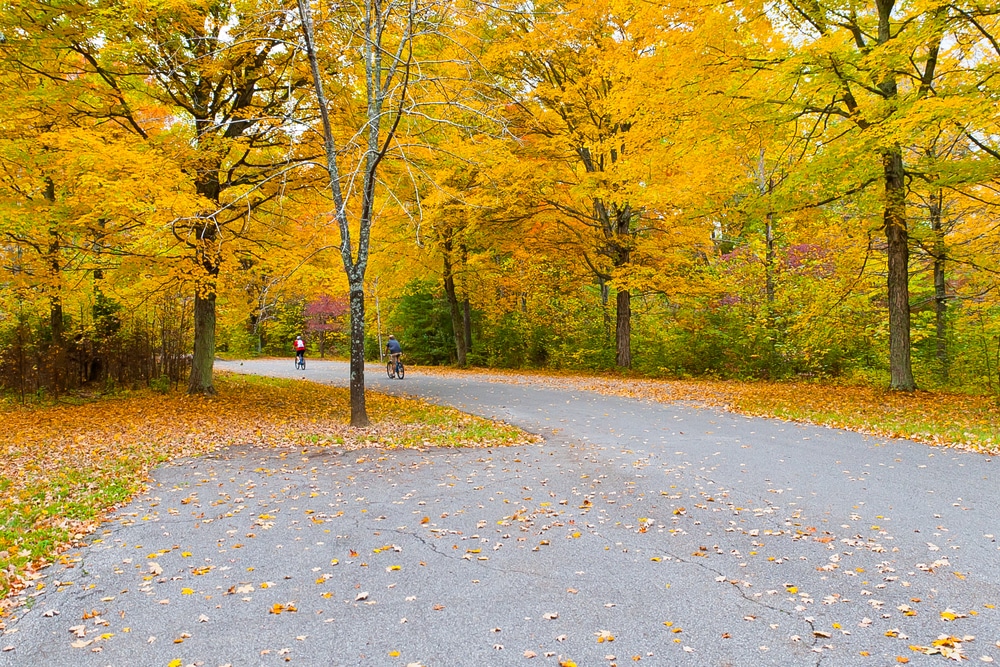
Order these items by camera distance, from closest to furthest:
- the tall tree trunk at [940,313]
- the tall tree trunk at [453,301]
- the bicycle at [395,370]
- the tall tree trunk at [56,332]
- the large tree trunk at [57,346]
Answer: the tall tree trunk at [56,332]
the tall tree trunk at [940,313]
the large tree trunk at [57,346]
the bicycle at [395,370]
the tall tree trunk at [453,301]

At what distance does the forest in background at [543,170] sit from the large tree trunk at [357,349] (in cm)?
100

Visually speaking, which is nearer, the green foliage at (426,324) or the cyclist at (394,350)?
the cyclist at (394,350)

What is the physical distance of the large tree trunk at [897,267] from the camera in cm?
1127

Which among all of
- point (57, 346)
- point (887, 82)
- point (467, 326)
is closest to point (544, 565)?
point (887, 82)

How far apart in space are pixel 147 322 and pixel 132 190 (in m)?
8.37

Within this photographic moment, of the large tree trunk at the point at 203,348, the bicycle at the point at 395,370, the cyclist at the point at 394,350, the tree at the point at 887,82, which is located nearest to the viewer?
the tree at the point at 887,82

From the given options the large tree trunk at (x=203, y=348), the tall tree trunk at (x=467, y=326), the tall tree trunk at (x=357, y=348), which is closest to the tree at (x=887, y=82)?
→ the tall tree trunk at (x=357, y=348)

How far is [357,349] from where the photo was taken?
9.72m

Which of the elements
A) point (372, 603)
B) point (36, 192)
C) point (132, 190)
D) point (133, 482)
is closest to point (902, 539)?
point (372, 603)

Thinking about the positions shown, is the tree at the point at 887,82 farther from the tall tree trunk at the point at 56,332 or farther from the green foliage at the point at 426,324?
the green foliage at the point at 426,324

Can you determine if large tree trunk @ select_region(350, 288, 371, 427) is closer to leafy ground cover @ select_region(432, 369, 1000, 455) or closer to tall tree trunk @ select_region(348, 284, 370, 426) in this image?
tall tree trunk @ select_region(348, 284, 370, 426)

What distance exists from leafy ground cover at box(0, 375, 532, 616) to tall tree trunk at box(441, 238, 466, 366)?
933cm

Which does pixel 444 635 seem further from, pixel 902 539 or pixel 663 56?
pixel 663 56

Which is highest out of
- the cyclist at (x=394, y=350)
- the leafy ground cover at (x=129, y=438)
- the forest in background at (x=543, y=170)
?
the forest in background at (x=543, y=170)
